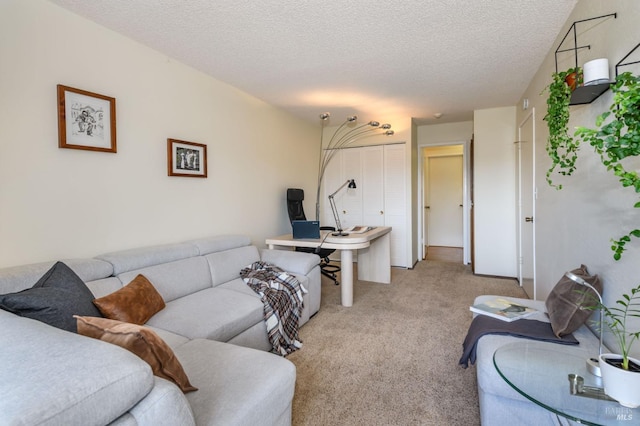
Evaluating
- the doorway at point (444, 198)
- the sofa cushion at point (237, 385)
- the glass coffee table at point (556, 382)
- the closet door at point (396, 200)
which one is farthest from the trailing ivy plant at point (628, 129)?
the doorway at point (444, 198)

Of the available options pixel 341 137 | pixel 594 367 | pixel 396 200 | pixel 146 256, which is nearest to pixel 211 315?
pixel 146 256

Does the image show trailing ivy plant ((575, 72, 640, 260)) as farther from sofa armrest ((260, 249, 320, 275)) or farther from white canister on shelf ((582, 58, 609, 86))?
sofa armrest ((260, 249, 320, 275))

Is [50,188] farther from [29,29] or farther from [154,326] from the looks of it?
[154,326]

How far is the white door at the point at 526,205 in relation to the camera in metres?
3.26

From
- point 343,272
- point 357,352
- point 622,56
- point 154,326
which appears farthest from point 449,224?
point 154,326

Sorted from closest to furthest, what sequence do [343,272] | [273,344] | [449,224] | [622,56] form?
[622,56], [273,344], [343,272], [449,224]

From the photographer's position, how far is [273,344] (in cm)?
231

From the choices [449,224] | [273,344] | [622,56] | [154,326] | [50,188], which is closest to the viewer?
[622,56]

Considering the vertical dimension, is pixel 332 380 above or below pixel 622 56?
below

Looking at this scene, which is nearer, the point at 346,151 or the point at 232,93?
the point at 232,93

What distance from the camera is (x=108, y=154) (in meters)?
2.32

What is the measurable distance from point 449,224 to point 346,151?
10.8 feet

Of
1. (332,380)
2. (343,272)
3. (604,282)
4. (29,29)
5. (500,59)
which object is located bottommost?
(332,380)

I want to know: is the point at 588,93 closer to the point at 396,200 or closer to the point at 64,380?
the point at 64,380
